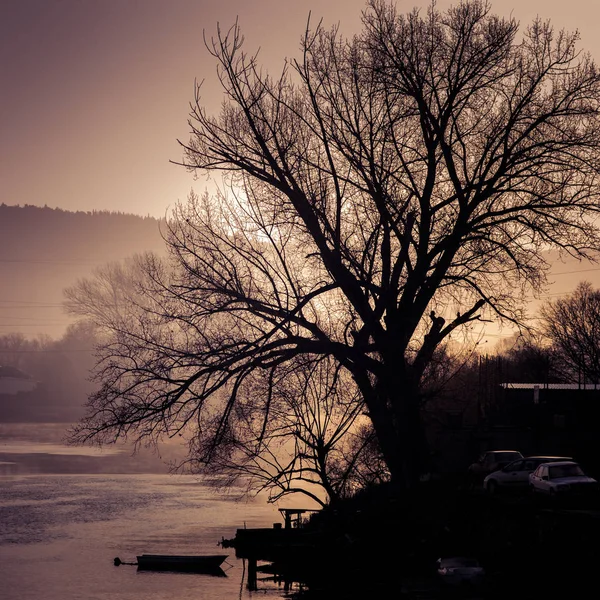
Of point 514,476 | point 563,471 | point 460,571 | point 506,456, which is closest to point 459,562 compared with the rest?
point 460,571

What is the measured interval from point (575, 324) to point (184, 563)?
2869 inches

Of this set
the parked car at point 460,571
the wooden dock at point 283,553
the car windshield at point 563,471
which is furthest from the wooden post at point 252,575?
the car windshield at point 563,471

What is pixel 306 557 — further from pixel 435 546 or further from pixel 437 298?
pixel 437 298

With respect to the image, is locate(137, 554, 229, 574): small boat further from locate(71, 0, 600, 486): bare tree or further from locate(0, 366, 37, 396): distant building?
locate(0, 366, 37, 396): distant building

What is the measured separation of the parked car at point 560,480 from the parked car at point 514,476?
3552 millimetres

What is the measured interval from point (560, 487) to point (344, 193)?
13179 mm

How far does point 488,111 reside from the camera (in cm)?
3303

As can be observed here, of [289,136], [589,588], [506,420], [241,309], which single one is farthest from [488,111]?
[506,420]

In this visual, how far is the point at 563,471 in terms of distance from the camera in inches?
1385

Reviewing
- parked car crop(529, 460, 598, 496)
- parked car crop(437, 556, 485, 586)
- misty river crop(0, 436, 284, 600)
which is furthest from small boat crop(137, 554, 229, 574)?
parked car crop(529, 460, 598, 496)

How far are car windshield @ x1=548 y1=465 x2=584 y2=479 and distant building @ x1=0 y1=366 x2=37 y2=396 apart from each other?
127082mm

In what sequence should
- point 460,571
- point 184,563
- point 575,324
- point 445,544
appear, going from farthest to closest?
point 575,324
point 184,563
point 445,544
point 460,571

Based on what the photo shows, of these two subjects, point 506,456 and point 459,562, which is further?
point 506,456

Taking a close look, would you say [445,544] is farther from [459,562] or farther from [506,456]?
[506,456]
